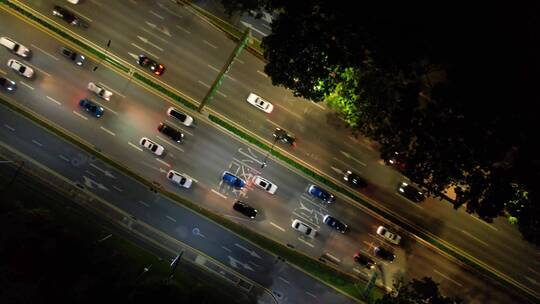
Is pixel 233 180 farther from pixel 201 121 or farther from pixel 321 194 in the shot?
pixel 321 194

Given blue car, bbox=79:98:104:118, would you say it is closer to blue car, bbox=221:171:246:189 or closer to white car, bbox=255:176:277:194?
blue car, bbox=221:171:246:189

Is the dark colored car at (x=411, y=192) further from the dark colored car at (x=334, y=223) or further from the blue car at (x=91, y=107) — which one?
the blue car at (x=91, y=107)

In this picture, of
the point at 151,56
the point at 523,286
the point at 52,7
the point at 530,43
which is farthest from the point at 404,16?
the point at 52,7

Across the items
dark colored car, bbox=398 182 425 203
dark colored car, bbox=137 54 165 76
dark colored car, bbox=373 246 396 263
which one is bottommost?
dark colored car, bbox=373 246 396 263

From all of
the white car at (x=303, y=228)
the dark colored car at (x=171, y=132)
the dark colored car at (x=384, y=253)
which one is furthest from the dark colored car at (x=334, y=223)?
the dark colored car at (x=171, y=132)

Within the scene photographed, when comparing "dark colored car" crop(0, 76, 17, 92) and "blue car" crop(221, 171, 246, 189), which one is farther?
"blue car" crop(221, 171, 246, 189)

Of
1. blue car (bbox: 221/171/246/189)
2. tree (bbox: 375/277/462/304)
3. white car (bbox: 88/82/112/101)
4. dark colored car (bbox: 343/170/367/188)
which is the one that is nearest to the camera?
tree (bbox: 375/277/462/304)

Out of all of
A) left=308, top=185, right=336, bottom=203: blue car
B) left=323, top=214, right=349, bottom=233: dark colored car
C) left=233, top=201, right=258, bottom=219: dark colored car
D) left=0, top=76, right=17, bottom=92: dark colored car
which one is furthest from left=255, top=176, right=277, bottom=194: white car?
left=0, top=76, right=17, bottom=92: dark colored car
